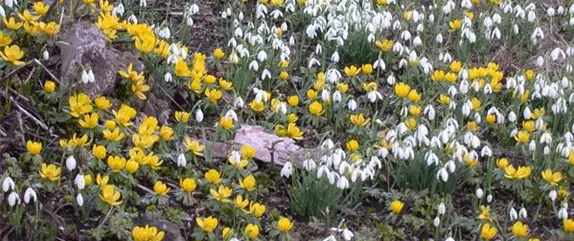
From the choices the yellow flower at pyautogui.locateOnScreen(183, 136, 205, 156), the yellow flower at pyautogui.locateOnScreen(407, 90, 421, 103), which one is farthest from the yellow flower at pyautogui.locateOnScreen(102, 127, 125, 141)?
the yellow flower at pyautogui.locateOnScreen(407, 90, 421, 103)

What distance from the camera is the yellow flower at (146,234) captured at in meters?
3.52

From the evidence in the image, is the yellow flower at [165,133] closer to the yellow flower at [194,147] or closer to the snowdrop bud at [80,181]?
the yellow flower at [194,147]

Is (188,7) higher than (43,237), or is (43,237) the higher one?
(188,7)

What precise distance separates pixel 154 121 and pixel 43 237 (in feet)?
2.67

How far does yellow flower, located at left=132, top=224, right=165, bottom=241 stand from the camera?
3.52 m

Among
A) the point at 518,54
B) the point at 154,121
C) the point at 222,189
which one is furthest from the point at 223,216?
the point at 518,54

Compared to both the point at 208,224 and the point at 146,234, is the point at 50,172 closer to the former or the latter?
the point at 146,234

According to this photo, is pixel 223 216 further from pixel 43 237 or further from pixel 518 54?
pixel 518 54

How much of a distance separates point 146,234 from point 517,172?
1.80 metres

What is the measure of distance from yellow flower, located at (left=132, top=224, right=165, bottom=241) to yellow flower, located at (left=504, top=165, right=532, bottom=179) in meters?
1.71

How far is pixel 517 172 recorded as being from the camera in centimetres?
436

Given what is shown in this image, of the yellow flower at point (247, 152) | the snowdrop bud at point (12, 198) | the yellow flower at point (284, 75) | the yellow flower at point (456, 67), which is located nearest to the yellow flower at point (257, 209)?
the yellow flower at point (247, 152)

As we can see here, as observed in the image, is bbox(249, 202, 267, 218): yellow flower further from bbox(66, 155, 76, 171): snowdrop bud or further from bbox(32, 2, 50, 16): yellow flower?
bbox(32, 2, 50, 16): yellow flower

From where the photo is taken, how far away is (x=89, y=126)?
4.13 m
